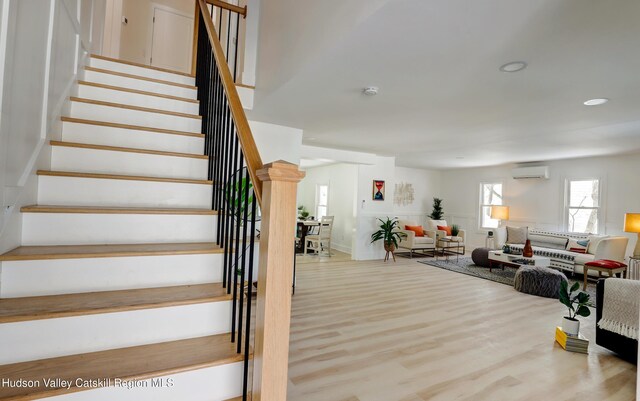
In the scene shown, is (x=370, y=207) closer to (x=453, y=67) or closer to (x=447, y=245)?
(x=447, y=245)

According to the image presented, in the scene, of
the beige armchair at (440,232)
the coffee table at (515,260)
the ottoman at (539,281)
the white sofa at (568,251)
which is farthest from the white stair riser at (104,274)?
the beige armchair at (440,232)

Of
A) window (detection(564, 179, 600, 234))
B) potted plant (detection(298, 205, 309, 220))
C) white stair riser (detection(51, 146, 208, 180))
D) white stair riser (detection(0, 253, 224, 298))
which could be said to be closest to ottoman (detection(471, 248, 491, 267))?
window (detection(564, 179, 600, 234))

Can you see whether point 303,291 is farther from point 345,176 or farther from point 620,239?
point 620,239

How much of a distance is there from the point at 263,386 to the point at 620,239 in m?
7.00

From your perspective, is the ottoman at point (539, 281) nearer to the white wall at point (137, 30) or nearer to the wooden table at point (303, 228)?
the wooden table at point (303, 228)

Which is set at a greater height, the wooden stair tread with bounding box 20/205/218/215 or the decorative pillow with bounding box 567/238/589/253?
the wooden stair tread with bounding box 20/205/218/215

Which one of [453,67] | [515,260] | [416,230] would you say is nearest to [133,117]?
[453,67]

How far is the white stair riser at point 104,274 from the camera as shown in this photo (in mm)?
1376

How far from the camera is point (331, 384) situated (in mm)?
2156

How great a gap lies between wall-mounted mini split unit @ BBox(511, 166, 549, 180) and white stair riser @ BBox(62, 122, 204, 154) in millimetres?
7685

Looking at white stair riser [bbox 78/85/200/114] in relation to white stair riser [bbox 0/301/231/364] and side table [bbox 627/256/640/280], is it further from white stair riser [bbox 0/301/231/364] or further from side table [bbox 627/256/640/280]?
side table [bbox 627/256/640/280]

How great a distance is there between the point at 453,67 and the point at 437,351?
2.37 m

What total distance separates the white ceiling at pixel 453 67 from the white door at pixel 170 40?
2374mm

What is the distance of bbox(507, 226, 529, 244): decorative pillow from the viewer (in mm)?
6963
